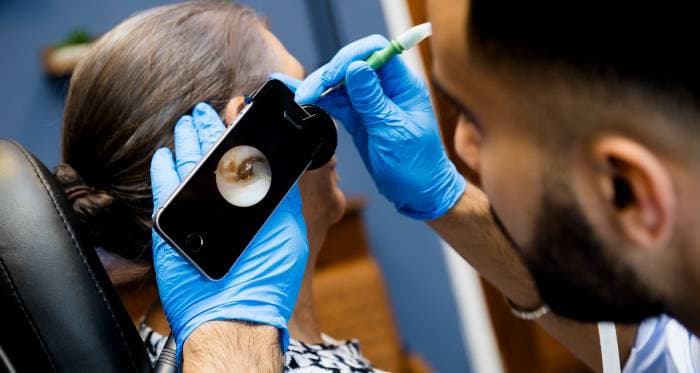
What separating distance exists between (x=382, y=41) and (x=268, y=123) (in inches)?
8.3

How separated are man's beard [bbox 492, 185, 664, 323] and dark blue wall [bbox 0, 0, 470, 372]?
1.70 metres

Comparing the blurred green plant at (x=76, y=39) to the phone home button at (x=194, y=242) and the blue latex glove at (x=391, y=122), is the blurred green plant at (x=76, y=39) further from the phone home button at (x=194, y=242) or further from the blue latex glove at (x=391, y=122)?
the phone home button at (x=194, y=242)

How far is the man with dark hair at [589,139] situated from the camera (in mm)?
538

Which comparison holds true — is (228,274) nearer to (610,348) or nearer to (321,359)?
(321,359)

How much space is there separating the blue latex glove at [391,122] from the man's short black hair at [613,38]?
358 millimetres

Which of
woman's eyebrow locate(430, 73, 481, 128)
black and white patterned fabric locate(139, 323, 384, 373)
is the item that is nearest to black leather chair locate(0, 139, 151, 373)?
black and white patterned fabric locate(139, 323, 384, 373)

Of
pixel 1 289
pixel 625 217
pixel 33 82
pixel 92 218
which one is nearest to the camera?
pixel 625 217

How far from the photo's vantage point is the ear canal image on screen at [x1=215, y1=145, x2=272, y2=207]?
2.73 feet

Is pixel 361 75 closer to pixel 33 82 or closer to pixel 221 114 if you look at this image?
pixel 221 114

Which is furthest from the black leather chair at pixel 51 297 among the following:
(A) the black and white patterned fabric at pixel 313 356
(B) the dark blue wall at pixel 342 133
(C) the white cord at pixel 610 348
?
(B) the dark blue wall at pixel 342 133

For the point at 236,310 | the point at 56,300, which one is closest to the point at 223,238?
the point at 236,310

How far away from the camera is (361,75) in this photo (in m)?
0.91

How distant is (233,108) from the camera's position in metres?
1.00

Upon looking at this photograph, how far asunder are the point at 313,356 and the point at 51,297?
1.25 ft
